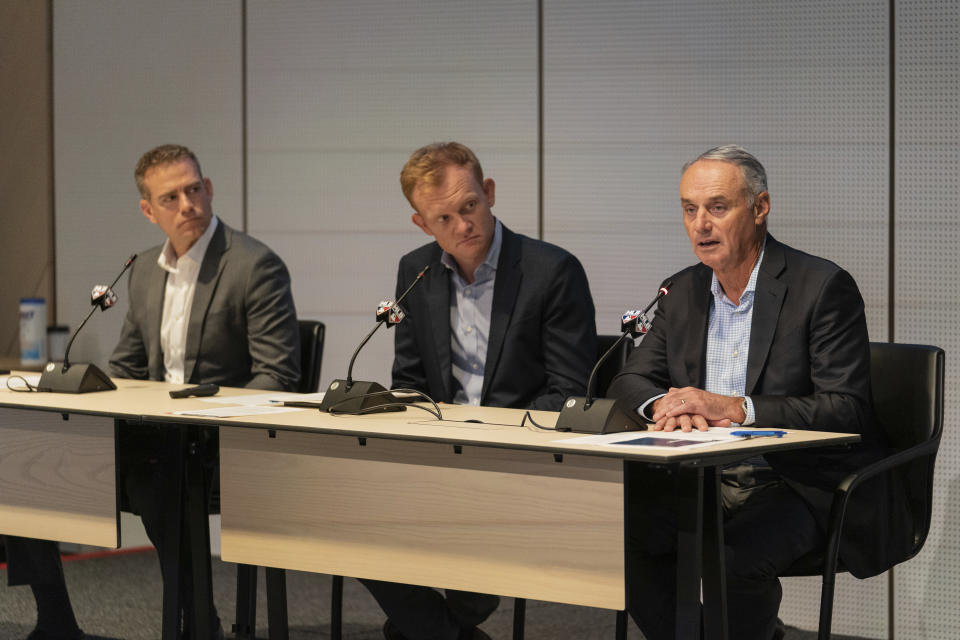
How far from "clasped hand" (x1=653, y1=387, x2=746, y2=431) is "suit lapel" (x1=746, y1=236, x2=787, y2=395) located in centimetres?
19

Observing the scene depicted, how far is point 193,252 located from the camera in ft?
11.6

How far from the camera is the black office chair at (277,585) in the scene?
99.3 inches

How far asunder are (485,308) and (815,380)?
99cm

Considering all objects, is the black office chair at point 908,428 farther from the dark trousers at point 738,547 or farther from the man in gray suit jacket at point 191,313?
the man in gray suit jacket at point 191,313

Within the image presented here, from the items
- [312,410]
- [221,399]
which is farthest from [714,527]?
[221,399]

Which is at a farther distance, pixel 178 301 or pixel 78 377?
pixel 178 301

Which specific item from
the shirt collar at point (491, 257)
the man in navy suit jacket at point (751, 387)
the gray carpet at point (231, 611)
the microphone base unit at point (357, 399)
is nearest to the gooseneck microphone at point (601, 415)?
the man in navy suit jacket at point (751, 387)

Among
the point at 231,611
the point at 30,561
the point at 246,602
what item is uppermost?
the point at 30,561

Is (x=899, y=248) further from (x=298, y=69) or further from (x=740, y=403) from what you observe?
(x=298, y=69)

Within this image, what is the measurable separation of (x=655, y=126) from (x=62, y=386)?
2.19m

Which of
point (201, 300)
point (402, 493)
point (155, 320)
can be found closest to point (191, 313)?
point (201, 300)

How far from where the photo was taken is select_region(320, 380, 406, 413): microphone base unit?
8.15 ft

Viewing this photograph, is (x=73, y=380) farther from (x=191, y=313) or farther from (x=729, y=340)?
(x=729, y=340)

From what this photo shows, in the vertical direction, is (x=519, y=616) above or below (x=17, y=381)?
below
